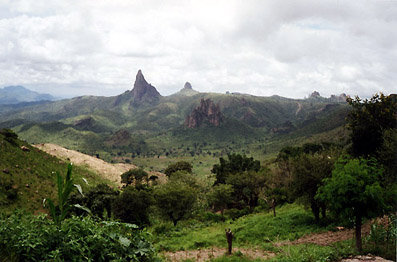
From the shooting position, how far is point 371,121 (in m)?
25.4

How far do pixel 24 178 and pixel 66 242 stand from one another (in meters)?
39.5

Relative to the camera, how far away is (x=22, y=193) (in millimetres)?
34188

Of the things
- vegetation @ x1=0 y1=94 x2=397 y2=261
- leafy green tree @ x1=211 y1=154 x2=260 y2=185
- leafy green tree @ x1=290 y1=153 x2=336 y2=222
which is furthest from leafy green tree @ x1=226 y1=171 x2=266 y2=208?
leafy green tree @ x1=290 y1=153 x2=336 y2=222

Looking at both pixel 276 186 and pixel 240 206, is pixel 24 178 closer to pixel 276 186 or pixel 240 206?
pixel 240 206

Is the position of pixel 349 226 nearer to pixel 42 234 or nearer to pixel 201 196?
pixel 42 234

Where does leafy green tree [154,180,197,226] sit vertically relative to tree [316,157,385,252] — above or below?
below

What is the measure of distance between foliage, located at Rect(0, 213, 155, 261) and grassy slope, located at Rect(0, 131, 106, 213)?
24486 millimetres

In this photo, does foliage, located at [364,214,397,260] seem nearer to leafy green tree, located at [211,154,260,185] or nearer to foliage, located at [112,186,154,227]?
foliage, located at [112,186,154,227]

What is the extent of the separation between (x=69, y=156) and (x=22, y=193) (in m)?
54.5

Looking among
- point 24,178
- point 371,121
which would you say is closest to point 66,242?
point 371,121

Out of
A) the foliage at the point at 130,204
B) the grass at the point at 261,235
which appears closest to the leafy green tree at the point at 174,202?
the foliage at the point at 130,204

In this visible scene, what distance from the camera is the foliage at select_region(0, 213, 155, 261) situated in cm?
622

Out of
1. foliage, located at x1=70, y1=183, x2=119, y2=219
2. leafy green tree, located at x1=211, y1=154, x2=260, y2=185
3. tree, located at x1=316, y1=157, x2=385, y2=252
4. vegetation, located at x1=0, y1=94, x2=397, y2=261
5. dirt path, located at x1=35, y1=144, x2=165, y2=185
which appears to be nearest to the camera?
vegetation, located at x1=0, y1=94, x2=397, y2=261

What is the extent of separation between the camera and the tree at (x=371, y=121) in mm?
24516
